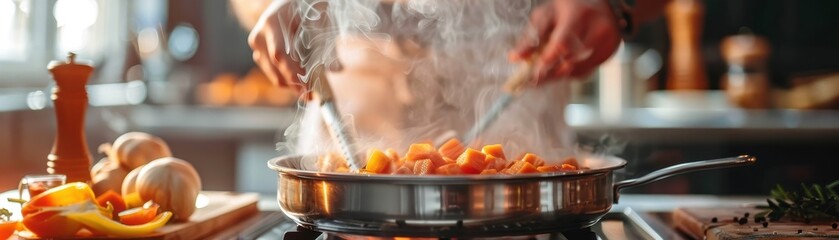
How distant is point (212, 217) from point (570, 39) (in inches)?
27.2

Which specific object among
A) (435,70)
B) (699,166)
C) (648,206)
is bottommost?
(648,206)

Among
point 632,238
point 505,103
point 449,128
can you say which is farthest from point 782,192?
point 449,128

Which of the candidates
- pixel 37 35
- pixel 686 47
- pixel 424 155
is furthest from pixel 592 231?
pixel 686 47

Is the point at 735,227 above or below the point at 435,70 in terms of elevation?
below

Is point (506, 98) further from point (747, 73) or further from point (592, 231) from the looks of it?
point (747, 73)

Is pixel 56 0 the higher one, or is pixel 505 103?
pixel 56 0

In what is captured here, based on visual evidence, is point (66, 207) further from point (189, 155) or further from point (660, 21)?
point (660, 21)

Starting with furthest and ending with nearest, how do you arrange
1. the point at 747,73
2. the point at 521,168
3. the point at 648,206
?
the point at 747,73
the point at 648,206
the point at 521,168

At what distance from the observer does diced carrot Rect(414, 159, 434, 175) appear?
38.0 inches

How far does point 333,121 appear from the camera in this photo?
118 cm

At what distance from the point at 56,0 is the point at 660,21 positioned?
7.91ft

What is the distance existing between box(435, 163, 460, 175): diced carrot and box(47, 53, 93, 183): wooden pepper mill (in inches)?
21.2

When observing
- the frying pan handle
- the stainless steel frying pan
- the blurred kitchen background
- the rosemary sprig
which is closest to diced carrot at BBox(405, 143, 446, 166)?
the stainless steel frying pan

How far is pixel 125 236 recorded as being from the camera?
1.05 metres
